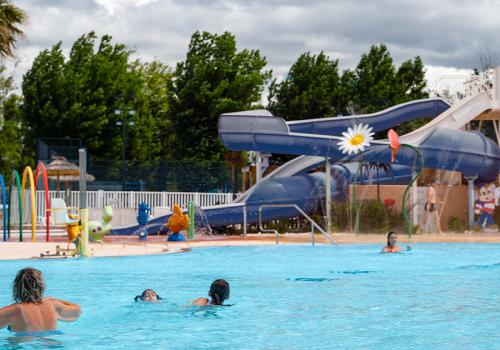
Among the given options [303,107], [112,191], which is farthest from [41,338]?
[303,107]

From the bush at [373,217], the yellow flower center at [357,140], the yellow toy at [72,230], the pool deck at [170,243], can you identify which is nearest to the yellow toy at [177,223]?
the pool deck at [170,243]

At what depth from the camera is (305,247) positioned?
859 inches

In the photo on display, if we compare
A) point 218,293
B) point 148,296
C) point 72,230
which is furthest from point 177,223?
point 218,293

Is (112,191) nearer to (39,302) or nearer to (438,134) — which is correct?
(438,134)

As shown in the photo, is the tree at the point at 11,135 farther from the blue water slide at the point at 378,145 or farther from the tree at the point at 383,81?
the blue water slide at the point at 378,145

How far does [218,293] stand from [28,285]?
3.20 m

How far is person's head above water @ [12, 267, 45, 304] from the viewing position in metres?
8.19

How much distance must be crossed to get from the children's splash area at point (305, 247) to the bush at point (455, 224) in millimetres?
42

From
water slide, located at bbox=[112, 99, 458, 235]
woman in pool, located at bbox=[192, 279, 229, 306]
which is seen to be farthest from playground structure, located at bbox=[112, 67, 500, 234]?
woman in pool, located at bbox=[192, 279, 229, 306]

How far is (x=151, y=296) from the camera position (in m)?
11.6

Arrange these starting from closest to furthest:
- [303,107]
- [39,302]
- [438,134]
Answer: [39,302] < [438,134] < [303,107]

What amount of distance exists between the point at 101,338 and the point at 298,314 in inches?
103

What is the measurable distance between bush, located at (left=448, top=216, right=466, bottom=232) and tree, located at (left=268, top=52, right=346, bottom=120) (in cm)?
2189

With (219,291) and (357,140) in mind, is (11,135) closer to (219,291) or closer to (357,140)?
(357,140)
